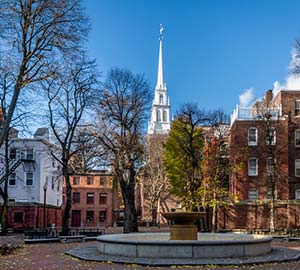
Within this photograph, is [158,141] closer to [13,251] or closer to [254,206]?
[254,206]

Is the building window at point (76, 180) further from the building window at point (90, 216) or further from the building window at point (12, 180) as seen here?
the building window at point (12, 180)

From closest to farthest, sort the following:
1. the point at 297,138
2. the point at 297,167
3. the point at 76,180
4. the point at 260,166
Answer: the point at 260,166 → the point at 297,167 → the point at 297,138 → the point at 76,180

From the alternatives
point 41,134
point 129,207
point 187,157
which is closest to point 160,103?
point 41,134

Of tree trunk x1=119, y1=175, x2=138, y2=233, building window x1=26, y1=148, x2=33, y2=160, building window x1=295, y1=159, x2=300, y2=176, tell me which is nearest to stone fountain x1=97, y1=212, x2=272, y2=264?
tree trunk x1=119, y1=175, x2=138, y2=233

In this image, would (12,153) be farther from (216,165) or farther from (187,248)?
(187,248)

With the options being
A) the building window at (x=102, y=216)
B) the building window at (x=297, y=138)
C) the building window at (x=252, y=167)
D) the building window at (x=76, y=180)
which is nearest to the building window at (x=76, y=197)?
the building window at (x=76, y=180)

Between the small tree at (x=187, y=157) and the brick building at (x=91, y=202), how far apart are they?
24544 mm

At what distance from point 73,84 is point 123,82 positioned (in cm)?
422

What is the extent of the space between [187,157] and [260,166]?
8.67m

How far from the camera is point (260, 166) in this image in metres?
48.3

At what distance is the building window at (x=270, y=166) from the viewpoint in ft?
143

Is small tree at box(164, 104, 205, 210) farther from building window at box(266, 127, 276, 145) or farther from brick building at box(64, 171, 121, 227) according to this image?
brick building at box(64, 171, 121, 227)

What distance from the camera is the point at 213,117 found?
4541cm

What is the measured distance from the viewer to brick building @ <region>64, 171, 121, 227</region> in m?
73.9
